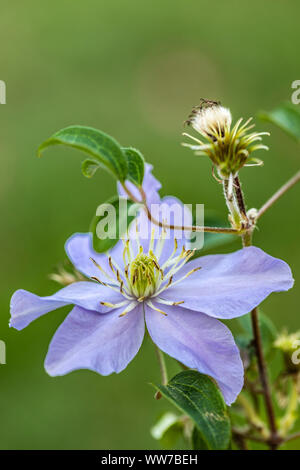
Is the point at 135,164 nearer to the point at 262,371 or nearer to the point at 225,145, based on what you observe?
the point at 225,145

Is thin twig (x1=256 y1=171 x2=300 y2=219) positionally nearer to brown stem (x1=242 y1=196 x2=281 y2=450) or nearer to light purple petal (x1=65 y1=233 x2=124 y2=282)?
brown stem (x1=242 y1=196 x2=281 y2=450)

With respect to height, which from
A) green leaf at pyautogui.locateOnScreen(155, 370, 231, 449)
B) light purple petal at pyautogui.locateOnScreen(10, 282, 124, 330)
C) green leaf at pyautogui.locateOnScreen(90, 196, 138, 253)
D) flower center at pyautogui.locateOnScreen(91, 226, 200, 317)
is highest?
green leaf at pyautogui.locateOnScreen(90, 196, 138, 253)

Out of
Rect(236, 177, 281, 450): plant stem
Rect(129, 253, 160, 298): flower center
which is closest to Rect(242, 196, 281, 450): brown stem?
Rect(236, 177, 281, 450): plant stem

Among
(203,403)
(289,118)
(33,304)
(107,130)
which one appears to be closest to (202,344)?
(203,403)

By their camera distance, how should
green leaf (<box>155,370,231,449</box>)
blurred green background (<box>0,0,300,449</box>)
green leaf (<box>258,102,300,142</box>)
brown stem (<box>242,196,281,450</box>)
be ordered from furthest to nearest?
blurred green background (<box>0,0,300,449</box>), green leaf (<box>258,102,300,142</box>), brown stem (<box>242,196,281,450</box>), green leaf (<box>155,370,231,449</box>)

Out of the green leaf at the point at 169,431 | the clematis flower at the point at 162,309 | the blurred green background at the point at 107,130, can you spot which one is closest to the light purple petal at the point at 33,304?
the clematis flower at the point at 162,309

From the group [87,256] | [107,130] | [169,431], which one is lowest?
[169,431]

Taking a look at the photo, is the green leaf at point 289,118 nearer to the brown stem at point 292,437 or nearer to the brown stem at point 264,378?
the brown stem at point 264,378
